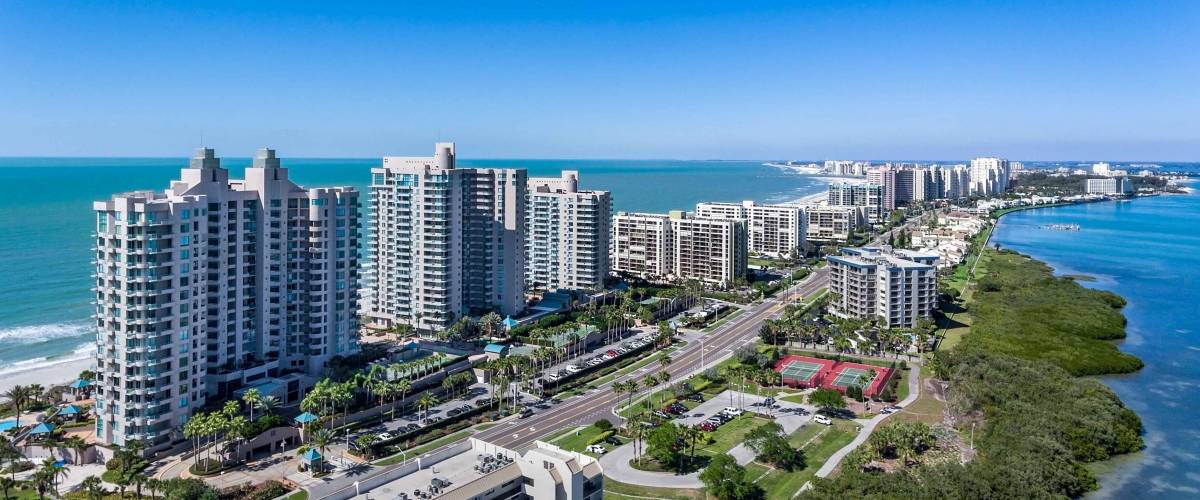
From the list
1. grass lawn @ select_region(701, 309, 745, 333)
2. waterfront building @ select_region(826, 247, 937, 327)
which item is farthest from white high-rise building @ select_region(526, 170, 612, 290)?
waterfront building @ select_region(826, 247, 937, 327)

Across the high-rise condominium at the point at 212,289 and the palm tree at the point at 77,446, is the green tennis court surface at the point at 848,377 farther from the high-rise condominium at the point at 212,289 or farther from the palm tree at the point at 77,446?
the palm tree at the point at 77,446

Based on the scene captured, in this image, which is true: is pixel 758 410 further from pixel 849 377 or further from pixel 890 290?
pixel 890 290

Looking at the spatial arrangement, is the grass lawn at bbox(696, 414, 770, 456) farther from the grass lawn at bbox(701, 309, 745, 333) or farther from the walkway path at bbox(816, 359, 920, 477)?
the grass lawn at bbox(701, 309, 745, 333)

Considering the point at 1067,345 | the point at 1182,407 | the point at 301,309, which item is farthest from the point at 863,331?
the point at 301,309

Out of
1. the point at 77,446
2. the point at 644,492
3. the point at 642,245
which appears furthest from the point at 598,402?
the point at 642,245

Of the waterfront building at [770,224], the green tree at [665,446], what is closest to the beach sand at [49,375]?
the green tree at [665,446]

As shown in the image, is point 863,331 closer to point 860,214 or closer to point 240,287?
point 240,287
